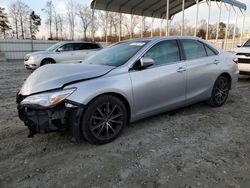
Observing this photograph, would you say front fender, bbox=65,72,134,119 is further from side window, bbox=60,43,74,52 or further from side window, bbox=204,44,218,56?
side window, bbox=60,43,74,52

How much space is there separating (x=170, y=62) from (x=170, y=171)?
190 cm

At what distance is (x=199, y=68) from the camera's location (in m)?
3.94

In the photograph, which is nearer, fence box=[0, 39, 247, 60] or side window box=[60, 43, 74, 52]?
side window box=[60, 43, 74, 52]

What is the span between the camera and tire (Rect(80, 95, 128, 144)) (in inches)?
107

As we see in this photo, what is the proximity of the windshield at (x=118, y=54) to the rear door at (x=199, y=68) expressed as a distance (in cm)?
99

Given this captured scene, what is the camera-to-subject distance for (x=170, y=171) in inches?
92.1

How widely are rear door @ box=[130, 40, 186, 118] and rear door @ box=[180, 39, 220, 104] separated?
20cm

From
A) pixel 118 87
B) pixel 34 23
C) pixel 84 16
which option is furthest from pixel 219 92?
pixel 34 23

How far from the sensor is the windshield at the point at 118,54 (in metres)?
3.29

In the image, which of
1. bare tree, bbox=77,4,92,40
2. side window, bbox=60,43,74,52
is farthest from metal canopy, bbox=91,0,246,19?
bare tree, bbox=77,4,92,40

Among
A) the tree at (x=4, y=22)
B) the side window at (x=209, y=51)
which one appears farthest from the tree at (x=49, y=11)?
the side window at (x=209, y=51)

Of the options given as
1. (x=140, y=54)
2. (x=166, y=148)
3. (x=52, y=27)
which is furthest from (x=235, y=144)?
(x=52, y=27)

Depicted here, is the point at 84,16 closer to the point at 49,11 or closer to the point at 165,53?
the point at 49,11

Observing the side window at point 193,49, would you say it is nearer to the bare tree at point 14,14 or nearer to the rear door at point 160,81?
the rear door at point 160,81
